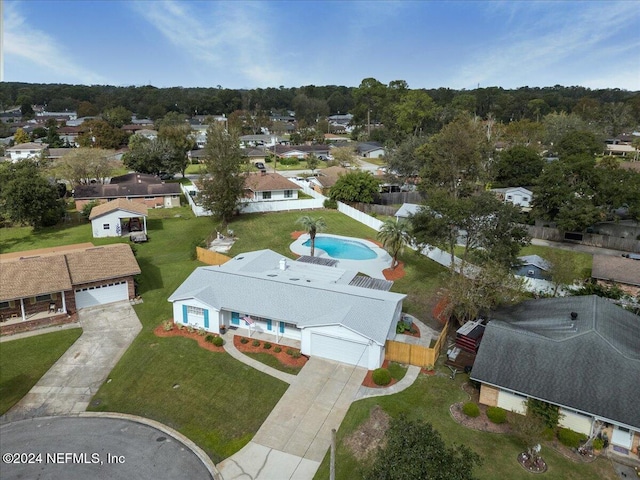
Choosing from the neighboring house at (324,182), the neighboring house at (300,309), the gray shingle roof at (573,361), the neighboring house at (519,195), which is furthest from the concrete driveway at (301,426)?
the neighboring house at (519,195)

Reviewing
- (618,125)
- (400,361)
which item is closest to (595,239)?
(400,361)

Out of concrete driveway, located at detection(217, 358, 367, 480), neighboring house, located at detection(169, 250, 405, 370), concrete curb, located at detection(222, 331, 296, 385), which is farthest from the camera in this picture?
neighboring house, located at detection(169, 250, 405, 370)

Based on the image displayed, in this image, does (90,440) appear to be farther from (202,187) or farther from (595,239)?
A: (595,239)

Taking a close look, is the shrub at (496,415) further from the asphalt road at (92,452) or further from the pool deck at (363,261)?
the pool deck at (363,261)

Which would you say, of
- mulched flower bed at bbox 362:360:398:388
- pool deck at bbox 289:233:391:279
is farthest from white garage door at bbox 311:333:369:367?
pool deck at bbox 289:233:391:279

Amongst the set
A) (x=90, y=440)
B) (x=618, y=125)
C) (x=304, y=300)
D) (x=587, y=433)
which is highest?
(x=618, y=125)

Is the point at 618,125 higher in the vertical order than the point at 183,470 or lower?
higher

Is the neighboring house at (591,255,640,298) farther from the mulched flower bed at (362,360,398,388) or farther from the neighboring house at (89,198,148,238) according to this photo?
the neighboring house at (89,198,148,238)
